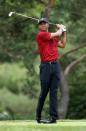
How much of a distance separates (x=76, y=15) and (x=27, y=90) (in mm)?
5040

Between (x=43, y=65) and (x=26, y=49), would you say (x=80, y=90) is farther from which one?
(x=43, y=65)

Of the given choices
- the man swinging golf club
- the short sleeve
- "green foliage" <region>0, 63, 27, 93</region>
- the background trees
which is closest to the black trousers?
the man swinging golf club

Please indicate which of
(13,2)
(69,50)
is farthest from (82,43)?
(13,2)

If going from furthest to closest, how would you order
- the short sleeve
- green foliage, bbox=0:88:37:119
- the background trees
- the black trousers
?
green foliage, bbox=0:88:37:119 → the background trees → the black trousers → the short sleeve

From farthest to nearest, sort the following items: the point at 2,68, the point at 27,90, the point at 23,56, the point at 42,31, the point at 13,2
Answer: the point at 2,68
the point at 27,90
the point at 23,56
the point at 13,2
the point at 42,31

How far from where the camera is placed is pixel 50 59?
44.2 ft

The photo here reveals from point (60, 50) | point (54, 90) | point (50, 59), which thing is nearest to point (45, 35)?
point (50, 59)

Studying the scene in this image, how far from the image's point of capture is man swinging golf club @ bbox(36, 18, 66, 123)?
13391 millimetres

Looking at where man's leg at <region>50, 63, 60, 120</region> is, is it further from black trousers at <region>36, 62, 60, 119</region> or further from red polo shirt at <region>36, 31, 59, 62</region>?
red polo shirt at <region>36, 31, 59, 62</region>

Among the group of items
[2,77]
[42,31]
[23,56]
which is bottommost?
[2,77]

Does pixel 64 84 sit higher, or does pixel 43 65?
pixel 43 65

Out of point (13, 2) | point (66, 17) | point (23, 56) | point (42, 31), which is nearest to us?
point (42, 31)

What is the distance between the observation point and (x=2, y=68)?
42.6 m

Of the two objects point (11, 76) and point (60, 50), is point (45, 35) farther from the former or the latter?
A: point (11, 76)
